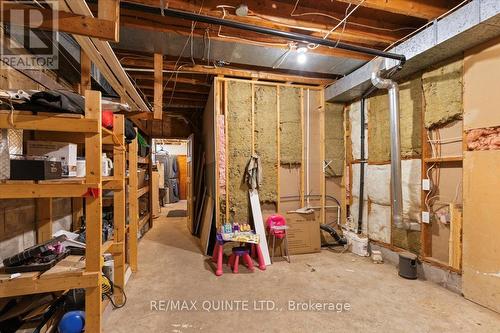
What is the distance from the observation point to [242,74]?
3725 millimetres

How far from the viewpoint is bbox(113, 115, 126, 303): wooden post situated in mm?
2268

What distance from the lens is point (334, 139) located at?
4262 millimetres

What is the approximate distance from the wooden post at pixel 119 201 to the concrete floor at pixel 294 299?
311mm

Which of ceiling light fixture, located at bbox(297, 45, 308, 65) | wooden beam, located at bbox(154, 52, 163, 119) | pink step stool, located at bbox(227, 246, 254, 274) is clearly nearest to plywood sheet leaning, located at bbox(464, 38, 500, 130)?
ceiling light fixture, located at bbox(297, 45, 308, 65)

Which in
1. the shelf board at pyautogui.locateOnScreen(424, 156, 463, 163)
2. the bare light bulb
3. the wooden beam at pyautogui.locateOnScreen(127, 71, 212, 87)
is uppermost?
the bare light bulb

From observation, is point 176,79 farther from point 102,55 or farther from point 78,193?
point 78,193

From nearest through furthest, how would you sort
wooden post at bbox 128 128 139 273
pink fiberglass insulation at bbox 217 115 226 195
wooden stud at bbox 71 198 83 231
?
1. wooden stud at bbox 71 198 83 231
2. wooden post at bbox 128 128 139 273
3. pink fiberglass insulation at bbox 217 115 226 195

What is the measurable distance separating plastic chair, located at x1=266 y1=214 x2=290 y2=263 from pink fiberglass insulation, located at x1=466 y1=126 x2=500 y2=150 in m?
2.35

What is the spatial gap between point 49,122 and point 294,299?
8.12 feet

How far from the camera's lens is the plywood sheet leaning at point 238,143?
12.2ft

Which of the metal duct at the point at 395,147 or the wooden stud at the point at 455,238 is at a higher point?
the metal duct at the point at 395,147

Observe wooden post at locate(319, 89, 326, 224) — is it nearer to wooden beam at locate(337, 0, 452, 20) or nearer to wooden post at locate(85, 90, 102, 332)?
wooden beam at locate(337, 0, 452, 20)
